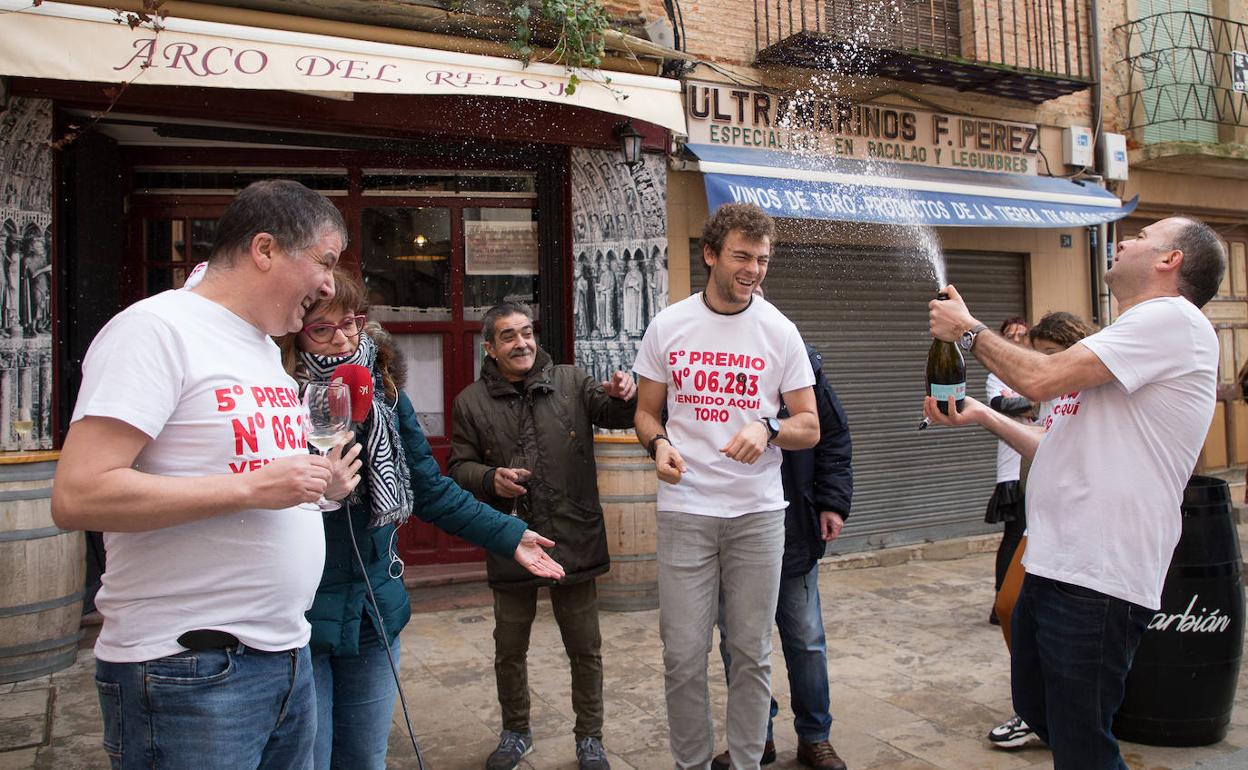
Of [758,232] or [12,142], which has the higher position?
[12,142]

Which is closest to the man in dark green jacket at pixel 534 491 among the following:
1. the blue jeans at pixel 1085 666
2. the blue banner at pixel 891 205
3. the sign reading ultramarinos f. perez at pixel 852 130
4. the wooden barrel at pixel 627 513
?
the blue jeans at pixel 1085 666

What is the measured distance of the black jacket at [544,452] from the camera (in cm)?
389

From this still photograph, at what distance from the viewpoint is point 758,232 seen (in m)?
3.37

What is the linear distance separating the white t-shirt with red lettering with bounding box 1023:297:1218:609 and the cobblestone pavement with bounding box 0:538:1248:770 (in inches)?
63.2

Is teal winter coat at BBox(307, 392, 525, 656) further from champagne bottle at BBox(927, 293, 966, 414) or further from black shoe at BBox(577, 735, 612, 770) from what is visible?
champagne bottle at BBox(927, 293, 966, 414)

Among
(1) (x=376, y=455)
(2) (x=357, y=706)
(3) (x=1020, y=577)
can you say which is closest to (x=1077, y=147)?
(3) (x=1020, y=577)

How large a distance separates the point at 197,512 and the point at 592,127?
556cm

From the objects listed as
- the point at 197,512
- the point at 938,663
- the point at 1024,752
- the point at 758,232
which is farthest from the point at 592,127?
the point at 197,512

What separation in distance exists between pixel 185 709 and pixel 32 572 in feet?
12.6

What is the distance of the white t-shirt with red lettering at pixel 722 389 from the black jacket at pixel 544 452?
1.80 feet

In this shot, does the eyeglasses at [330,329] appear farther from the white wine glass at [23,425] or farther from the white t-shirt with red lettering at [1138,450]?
the white wine glass at [23,425]

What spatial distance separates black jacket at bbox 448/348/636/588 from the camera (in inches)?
153

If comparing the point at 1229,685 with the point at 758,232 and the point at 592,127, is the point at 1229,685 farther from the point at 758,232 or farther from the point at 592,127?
the point at 592,127

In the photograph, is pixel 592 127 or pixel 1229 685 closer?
pixel 1229 685
